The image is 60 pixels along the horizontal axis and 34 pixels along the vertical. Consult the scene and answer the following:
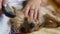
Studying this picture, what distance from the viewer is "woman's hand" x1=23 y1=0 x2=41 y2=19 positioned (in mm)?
918

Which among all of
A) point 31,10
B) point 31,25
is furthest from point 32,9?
point 31,25

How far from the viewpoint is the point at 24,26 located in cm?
84

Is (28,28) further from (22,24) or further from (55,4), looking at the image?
(55,4)

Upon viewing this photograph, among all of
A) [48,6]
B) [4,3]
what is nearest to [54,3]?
[48,6]

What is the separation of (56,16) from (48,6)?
105 mm

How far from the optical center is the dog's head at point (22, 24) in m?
0.84

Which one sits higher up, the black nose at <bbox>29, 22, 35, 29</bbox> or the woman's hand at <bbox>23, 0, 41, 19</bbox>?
the woman's hand at <bbox>23, 0, 41, 19</bbox>

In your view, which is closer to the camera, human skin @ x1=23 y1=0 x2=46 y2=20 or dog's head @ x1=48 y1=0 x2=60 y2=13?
human skin @ x1=23 y1=0 x2=46 y2=20

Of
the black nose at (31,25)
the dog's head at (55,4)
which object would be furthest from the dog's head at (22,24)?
the dog's head at (55,4)

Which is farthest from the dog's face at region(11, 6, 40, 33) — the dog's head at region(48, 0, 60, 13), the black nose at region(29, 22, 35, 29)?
the dog's head at region(48, 0, 60, 13)

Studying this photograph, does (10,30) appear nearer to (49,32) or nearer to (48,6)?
(49,32)

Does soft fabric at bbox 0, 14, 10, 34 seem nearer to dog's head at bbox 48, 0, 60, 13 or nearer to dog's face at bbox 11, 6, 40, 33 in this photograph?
dog's face at bbox 11, 6, 40, 33

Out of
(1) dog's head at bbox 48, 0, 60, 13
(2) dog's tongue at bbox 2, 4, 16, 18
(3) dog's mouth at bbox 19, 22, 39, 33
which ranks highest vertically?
(1) dog's head at bbox 48, 0, 60, 13

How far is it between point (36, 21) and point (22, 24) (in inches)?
4.1
